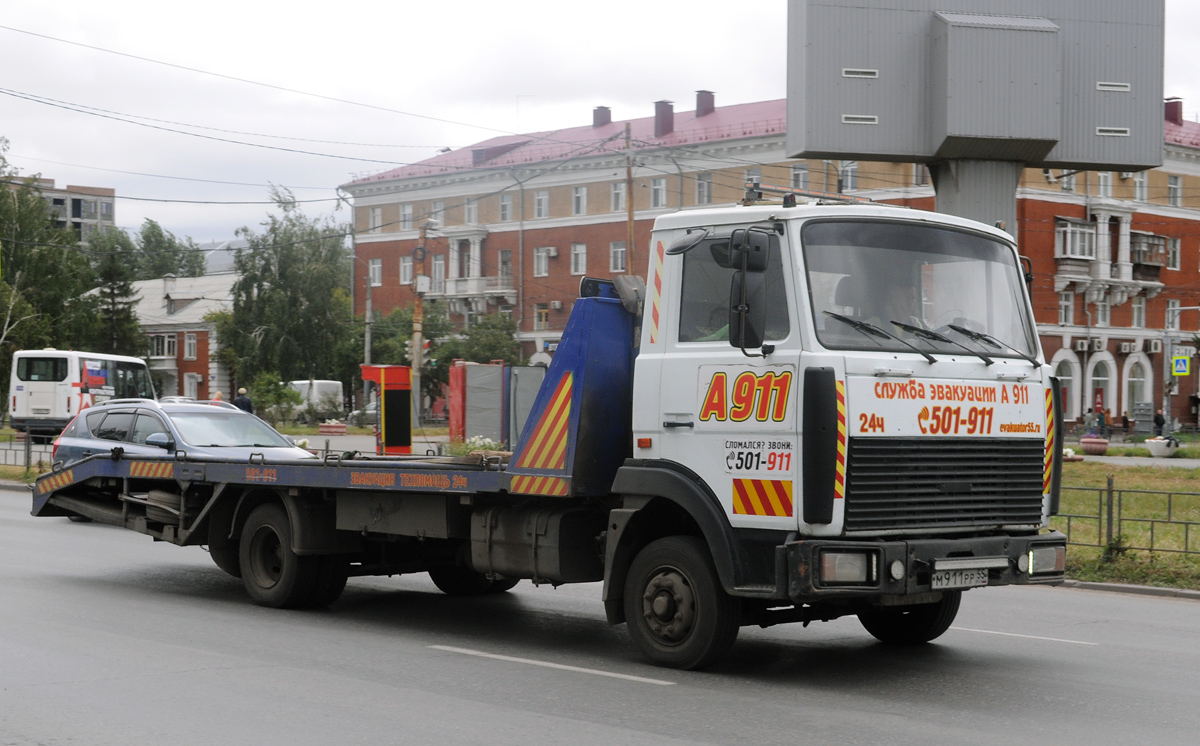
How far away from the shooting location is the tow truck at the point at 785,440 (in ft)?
23.4

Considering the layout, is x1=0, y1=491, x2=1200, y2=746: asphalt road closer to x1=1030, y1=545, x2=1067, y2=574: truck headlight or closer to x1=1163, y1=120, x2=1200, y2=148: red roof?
x1=1030, y1=545, x2=1067, y2=574: truck headlight

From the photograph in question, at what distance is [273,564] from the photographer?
1068 centimetres

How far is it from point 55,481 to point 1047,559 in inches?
364

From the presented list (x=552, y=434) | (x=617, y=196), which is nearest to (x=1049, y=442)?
(x=552, y=434)

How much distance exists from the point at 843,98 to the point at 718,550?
16823 millimetres

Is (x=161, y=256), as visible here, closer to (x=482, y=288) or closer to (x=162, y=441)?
(x=482, y=288)

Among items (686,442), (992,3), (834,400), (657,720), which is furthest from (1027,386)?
(992,3)

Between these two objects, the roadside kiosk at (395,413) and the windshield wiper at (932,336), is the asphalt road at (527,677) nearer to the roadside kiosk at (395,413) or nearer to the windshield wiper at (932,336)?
the roadside kiosk at (395,413)

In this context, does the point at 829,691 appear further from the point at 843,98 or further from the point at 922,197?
the point at 922,197

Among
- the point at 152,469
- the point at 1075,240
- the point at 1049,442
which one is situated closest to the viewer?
the point at 1049,442

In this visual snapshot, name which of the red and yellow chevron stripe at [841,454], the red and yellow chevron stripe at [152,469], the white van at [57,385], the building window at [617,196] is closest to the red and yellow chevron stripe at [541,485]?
the red and yellow chevron stripe at [841,454]

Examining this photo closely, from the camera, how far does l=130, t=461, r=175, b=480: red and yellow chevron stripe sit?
37.6 ft

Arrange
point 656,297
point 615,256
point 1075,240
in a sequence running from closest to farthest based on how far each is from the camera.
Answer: point 656,297 < point 1075,240 < point 615,256

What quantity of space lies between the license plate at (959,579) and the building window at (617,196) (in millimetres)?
55162
